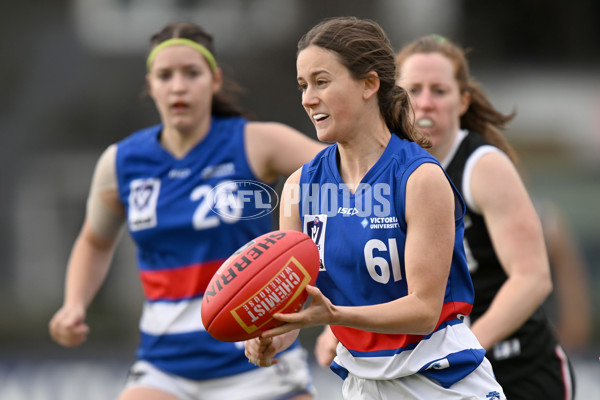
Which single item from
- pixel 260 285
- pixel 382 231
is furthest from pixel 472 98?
pixel 260 285

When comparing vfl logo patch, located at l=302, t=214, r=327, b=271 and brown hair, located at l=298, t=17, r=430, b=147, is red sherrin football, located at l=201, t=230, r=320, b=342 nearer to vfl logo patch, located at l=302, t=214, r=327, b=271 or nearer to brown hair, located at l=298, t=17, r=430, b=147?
vfl logo patch, located at l=302, t=214, r=327, b=271

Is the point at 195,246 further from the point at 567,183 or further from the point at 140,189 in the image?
the point at 567,183

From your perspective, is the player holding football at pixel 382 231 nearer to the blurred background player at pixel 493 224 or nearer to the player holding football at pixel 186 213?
the blurred background player at pixel 493 224

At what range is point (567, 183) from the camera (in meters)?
11.3

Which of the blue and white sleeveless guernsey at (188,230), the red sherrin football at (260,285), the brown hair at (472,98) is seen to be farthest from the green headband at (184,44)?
the red sherrin football at (260,285)

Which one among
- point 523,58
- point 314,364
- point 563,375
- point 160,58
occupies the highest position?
point 523,58

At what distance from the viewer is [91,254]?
4684mm

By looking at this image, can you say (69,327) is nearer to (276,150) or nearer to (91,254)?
(91,254)

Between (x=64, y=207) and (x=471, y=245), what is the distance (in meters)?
10.5

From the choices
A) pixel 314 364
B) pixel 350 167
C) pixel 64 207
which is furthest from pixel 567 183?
pixel 350 167

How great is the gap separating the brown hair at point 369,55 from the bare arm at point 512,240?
2.60ft

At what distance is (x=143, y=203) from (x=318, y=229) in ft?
5.31

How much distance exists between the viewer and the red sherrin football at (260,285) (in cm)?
265

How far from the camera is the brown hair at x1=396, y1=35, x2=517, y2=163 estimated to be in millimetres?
4098
